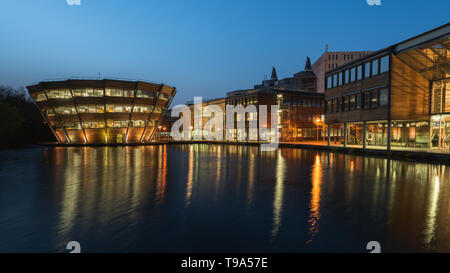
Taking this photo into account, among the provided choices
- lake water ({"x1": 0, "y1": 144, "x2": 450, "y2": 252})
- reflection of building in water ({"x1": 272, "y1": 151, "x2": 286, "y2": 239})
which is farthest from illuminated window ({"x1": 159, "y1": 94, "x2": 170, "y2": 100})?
reflection of building in water ({"x1": 272, "y1": 151, "x2": 286, "y2": 239})

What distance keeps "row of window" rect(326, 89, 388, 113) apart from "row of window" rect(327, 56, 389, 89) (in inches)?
89.0

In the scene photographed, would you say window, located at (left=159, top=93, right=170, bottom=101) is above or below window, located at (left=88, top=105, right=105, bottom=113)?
above

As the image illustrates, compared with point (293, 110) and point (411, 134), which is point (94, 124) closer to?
point (293, 110)

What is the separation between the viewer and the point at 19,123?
5825 cm

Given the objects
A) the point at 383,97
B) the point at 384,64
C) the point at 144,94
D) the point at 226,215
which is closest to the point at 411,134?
the point at 383,97

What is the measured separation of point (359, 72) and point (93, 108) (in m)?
51.7

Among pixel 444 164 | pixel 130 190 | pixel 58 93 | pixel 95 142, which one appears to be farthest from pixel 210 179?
pixel 58 93

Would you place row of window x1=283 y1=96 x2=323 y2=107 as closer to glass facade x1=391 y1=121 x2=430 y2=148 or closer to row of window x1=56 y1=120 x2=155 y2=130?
glass facade x1=391 y1=121 x2=430 y2=148

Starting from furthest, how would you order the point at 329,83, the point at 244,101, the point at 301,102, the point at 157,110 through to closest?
the point at 244,101 < the point at 301,102 < the point at 157,110 < the point at 329,83

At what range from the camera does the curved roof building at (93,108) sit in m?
55.2

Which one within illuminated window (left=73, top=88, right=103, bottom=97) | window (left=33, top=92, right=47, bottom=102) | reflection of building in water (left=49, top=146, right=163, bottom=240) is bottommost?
reflection of building in water (left=49, top=146, right=163, bottom=240)

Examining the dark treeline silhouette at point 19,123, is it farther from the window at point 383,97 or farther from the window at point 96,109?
the window at point 383,97

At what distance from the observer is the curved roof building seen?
55.2 meters

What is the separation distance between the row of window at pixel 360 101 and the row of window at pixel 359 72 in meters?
2.26
